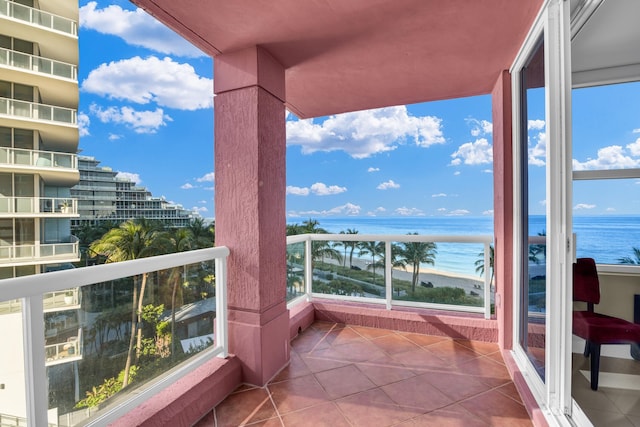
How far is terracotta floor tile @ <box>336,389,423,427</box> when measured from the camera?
176 centimetres

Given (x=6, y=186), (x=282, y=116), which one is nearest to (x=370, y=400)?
(x=282, y=116)

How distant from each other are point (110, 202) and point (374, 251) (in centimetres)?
2212

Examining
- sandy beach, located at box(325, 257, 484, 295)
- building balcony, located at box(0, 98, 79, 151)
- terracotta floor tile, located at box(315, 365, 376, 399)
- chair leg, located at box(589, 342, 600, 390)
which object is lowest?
terracotta floor tile, located at box(315, 365, 376, 399)

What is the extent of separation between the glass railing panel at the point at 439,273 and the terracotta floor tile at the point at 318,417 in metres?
1.75

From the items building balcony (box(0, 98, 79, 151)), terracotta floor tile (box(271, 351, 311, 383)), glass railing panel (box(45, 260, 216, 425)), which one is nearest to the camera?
glass railing panel (box(45, 260, 216, 425))

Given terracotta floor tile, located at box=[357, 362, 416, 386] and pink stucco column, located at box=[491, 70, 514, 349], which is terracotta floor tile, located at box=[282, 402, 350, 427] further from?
pink stucco column, located at box=[491, 70, 514, 349]

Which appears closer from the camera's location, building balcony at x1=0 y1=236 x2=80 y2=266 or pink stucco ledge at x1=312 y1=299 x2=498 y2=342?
pink stucco ledge at x1=312 y1=299 x2=498 y2=342

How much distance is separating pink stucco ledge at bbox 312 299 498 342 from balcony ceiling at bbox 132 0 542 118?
2.33m

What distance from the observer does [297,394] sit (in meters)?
2.05

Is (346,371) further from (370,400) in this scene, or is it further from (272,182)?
(272,182)

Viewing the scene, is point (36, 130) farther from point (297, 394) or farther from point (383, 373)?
point (383, 373)

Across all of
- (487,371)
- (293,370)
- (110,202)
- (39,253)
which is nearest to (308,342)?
(293,370)

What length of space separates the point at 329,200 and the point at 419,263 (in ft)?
101

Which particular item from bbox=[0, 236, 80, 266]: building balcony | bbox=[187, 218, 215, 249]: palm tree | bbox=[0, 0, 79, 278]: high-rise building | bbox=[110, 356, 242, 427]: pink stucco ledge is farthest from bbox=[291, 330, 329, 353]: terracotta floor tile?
bbox=[0, 236, 80, 266]: building balcony
